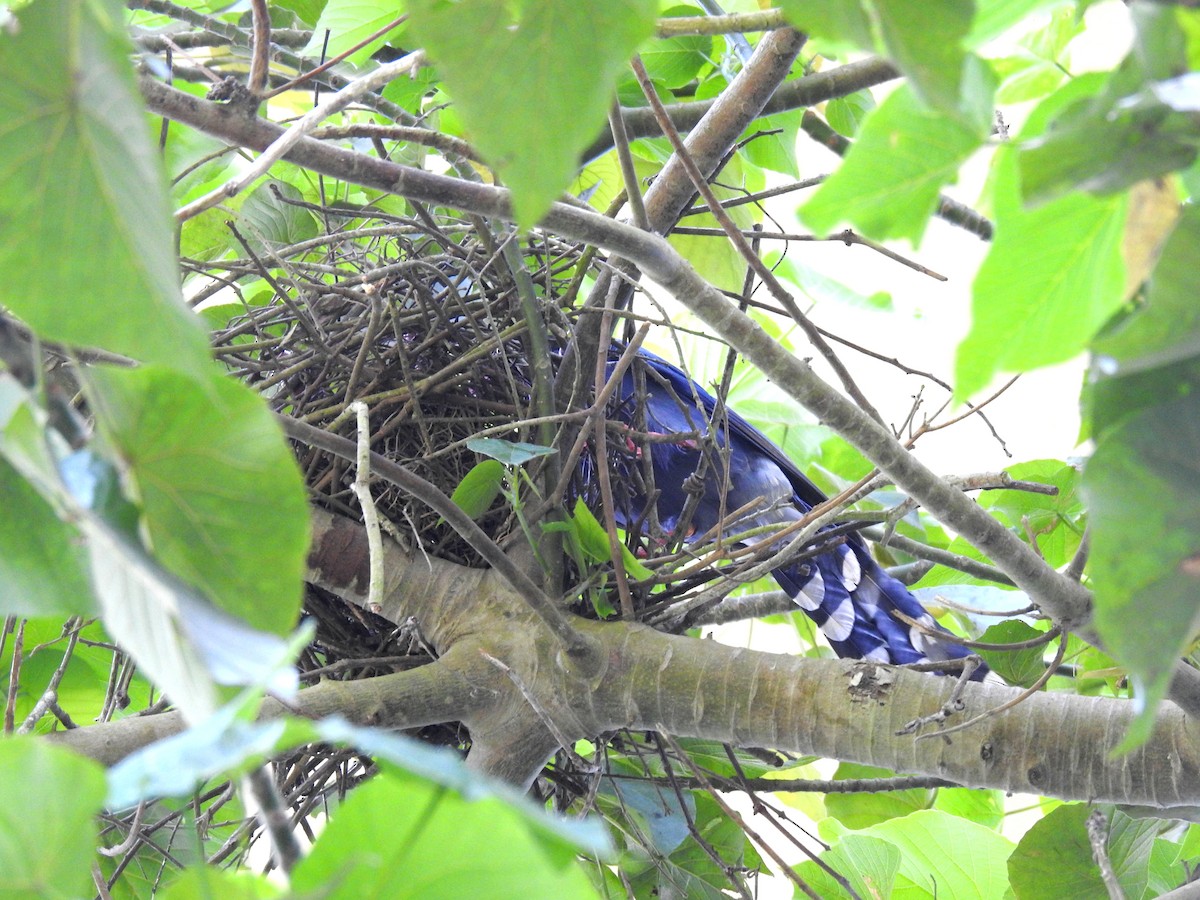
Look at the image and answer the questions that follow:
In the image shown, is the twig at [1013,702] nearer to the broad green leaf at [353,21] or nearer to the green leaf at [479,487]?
the green leaf at [479,487]

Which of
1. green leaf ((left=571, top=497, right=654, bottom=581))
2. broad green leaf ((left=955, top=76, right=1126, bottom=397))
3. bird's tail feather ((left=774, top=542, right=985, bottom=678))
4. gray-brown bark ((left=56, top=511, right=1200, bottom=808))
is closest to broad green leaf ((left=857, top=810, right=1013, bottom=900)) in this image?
bird's tail feather ((left=774, top=542, right=985, bottom=678))

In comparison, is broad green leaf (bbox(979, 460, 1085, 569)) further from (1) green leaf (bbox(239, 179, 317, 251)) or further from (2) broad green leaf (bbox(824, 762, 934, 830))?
(1) green leaf (bbox(239, 179, 317, 251))

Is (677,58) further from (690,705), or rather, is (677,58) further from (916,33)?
(916,33)

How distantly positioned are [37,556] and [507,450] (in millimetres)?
625

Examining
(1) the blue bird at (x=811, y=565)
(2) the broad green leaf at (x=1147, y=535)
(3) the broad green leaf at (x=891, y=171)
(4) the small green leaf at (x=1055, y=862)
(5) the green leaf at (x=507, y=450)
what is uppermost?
(3) the broad green leaf at (x=891, y=171)

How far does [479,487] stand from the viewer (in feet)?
3.62

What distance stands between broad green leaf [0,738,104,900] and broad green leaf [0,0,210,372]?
144 mm

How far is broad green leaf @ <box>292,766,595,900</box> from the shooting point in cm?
32

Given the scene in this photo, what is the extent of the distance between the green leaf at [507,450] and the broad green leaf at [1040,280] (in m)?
0.63

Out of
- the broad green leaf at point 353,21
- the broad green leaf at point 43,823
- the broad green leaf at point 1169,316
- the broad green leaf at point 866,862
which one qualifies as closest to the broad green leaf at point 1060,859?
the broad green leaf at point 866,862

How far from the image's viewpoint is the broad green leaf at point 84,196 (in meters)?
0.35

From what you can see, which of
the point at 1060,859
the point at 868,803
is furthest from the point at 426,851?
the point at 868,803

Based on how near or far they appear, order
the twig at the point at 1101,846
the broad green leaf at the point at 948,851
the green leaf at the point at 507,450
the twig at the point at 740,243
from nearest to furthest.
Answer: the twig at the point at 740,243 → the twig at the point at 1101,846 → the green leaf at the point at 507,450 → the broad green leaf at the point at 948,851

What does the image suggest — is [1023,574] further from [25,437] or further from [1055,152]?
[25,437]
